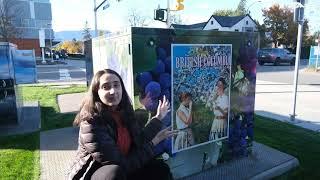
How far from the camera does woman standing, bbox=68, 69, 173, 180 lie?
2268 millimetres

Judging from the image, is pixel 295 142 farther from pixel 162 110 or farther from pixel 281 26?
pixel 281 26

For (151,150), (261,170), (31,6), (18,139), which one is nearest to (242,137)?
(261,170)

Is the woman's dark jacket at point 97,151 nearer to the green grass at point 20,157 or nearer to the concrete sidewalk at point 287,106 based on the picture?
the green grass at point 20,157

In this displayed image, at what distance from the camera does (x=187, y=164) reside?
3.75 m

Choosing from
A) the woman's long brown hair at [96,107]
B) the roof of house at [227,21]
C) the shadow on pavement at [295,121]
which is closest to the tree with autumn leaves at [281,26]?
the roof of house at [227,21]

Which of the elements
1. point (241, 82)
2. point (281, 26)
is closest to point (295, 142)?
point (241, 82)

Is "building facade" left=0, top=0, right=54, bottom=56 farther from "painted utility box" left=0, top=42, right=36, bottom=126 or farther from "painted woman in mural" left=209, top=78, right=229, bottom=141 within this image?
"painted woman in mural" left=209, top=78, right=229, bottom=141

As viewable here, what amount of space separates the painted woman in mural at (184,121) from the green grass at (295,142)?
1.35 meters

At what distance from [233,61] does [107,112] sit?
6.67 ft

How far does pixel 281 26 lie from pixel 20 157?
52.8m

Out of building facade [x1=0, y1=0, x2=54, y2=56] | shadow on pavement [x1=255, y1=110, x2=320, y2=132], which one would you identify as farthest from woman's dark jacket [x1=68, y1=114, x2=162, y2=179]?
building facade [x1=0, y1=0, x2=54, y2=56]

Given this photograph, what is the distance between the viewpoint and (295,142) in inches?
207

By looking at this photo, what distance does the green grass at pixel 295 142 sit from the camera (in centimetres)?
412

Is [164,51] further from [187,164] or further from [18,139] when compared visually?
[18,139]
